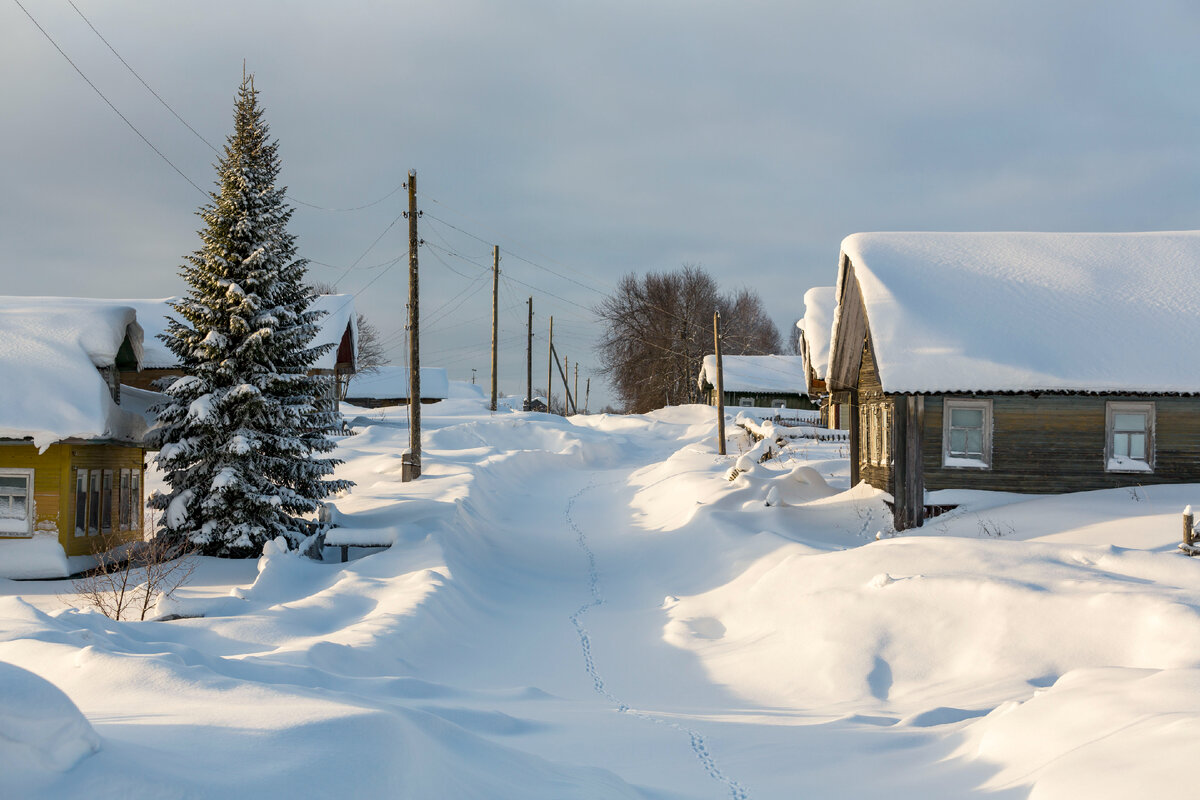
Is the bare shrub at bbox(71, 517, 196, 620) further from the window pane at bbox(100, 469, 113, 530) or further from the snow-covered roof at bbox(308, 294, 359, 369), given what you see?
the snow-covered roof at bbox(308, 294, 359, 369)

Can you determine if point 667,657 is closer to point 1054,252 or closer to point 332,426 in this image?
point 332,426

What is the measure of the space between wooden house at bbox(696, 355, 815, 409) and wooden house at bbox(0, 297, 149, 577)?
43.3m

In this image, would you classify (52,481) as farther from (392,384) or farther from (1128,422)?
(392,384)

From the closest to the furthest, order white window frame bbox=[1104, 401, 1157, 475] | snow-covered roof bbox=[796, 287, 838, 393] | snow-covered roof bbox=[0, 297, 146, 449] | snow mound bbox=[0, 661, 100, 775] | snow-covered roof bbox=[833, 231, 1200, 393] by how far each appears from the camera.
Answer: snow mound bbox=[0, 661, 100, 775] < snow-covered roof bbox=[0, 297, 146, 449] < snow-covered roof bbox=[833, 231, 1200, 393] < white window frame bbox=[1104, 401, 1157, 475] < snow-covered roof bbox=[796, 287, 838, 393]

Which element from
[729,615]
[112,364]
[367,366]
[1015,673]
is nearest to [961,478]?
[729,615]

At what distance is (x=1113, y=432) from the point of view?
17.5 m

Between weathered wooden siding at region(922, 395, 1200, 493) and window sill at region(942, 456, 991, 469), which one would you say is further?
window sill at region(942, 456, 991, 469)

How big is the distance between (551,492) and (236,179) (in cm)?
1459

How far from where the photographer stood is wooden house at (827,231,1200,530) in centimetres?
1697

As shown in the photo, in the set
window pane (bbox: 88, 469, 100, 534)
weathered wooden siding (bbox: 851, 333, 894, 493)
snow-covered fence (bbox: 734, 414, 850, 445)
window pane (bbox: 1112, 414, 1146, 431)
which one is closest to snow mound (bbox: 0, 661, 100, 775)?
window pane (bbox: 88, 469, 100, 534)

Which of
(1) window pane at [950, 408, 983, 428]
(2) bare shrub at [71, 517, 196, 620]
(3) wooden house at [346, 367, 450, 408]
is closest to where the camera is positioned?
(2) bare shrub at [71, 517, 196, 620]

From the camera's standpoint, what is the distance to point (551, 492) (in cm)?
2822

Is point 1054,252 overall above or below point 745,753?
above

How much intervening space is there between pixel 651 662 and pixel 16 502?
12201 mm
